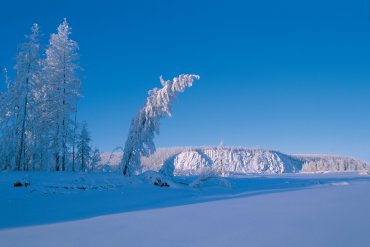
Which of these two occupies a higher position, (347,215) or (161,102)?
(161,102)

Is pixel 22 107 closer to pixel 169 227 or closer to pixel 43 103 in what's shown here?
pixel 43 103

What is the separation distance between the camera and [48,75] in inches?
1158

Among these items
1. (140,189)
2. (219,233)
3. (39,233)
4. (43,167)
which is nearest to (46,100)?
Result: (43,167)

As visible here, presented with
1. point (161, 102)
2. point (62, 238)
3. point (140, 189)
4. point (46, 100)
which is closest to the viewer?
point (62, 238)

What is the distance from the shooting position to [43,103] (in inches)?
1163

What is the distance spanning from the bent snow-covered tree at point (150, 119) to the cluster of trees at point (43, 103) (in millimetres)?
5442

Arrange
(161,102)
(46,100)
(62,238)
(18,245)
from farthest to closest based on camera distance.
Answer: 1. (161,102)
2. (46,100)
3. (62,238)
4. (18,245)

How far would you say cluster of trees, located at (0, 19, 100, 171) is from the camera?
93.4 feet

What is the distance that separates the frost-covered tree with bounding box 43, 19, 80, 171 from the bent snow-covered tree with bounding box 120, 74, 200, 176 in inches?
222

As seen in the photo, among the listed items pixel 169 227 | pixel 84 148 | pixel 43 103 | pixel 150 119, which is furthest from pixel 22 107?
pixel 169 227

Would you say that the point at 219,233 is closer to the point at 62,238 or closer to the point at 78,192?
the point at 62,238

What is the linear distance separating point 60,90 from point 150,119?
Answer: 27.9 feet

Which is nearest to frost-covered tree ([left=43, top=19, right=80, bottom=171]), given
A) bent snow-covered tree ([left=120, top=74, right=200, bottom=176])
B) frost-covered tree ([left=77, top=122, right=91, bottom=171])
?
bent snow-covered tree ([left=120, top=74, right=200, bottom=176])

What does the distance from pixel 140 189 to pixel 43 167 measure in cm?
1337
